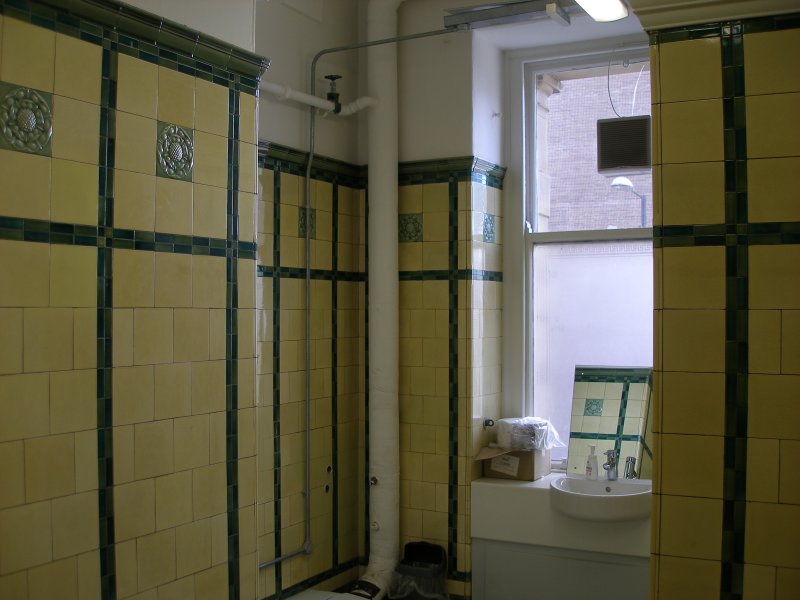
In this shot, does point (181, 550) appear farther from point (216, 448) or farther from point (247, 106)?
point (247, 106)

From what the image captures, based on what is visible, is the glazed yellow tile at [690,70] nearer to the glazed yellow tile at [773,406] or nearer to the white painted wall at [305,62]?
the glazed yellow tile at [773,406]

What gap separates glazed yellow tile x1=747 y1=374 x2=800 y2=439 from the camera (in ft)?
7.18

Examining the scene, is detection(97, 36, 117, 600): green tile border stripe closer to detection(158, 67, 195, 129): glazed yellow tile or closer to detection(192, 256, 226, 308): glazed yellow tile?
detection(158, 67, 195, 129): glazed yellow tile

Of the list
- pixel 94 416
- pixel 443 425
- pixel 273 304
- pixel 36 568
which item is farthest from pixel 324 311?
pixel 36 568

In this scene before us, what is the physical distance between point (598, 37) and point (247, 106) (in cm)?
227

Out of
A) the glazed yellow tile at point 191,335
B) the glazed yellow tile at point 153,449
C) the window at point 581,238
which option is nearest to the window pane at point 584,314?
the window at point 581,238

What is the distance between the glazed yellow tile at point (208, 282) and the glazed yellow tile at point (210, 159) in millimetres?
259

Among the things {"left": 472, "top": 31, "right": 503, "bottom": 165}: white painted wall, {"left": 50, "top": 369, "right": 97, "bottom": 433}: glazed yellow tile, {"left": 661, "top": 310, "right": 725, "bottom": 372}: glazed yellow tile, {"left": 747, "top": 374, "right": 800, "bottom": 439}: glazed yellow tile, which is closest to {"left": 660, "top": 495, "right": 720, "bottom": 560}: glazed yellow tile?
{"left": 747, "top": 374, "right": 800, "bottom": 439}: glazed yellow tile

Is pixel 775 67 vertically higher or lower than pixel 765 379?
higher

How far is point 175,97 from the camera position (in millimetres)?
2547

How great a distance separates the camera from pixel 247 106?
9.17 feet

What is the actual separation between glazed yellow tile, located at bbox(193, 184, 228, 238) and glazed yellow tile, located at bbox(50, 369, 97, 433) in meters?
0.60

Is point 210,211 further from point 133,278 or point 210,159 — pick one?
point 133,278

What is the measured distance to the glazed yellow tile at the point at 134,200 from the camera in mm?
2377
